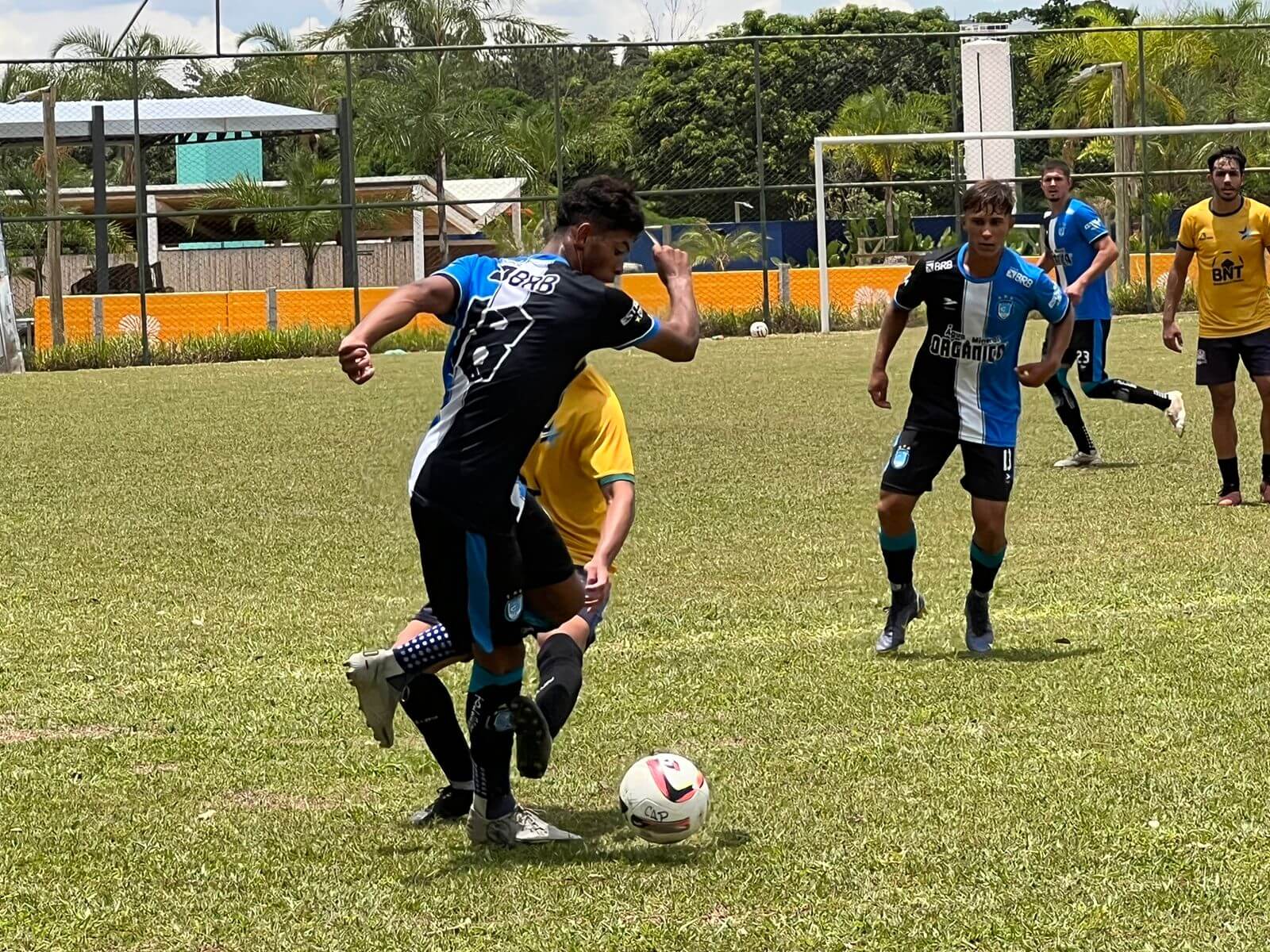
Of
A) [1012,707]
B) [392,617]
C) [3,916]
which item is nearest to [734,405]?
[392,617]

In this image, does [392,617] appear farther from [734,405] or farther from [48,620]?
[734,405]

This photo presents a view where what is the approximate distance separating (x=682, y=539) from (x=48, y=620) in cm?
357

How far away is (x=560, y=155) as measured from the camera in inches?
1208

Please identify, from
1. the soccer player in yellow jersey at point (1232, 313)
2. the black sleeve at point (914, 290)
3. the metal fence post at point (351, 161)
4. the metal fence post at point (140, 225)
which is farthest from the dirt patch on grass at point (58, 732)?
the metal fence post at point (351, 161)

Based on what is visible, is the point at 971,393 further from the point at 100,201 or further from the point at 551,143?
the point at 100,201

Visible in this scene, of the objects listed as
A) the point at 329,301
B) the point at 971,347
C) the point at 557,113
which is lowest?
the point at 971,347

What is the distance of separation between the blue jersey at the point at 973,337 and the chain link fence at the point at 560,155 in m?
22.6

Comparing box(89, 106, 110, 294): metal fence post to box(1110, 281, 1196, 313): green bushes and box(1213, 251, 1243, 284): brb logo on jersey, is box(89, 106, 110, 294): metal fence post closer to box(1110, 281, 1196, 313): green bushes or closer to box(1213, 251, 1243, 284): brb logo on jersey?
box(1110, 281, 1196, 313): green bushes

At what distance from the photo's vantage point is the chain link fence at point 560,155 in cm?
3131

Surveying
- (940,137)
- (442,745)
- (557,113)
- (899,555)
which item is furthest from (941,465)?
(557,113)

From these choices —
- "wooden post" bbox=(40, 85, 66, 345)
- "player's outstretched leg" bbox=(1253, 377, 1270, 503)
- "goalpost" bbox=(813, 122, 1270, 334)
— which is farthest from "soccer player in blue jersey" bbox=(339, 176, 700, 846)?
"wooden post" bbox=(40, 85, 66, 345)

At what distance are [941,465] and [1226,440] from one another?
4389 millimetres

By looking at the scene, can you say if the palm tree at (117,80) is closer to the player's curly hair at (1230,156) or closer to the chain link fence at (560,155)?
the chain link fence at (560,155)

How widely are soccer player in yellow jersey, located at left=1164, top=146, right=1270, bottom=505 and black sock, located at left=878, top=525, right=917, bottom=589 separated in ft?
13.8
